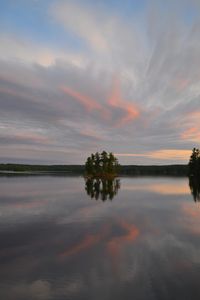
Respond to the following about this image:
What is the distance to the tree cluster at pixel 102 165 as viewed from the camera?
433 ft

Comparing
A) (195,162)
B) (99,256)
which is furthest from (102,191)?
(195,162)

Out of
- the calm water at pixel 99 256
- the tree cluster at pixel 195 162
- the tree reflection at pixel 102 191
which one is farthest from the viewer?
the tree cluster at pixel 195 162

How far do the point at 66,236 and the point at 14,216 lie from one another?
9799 millimetres

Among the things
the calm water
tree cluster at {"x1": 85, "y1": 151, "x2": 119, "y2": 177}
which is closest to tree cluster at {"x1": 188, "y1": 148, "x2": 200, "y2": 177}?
tree cluster at {"x1": 85, "y1": 151, "x2": 119, "y2": 177}

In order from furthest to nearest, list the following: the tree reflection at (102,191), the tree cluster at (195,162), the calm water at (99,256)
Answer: the tree cluster at (195,162) < the tree reflection at (102,191) < the calm water at (99,256)

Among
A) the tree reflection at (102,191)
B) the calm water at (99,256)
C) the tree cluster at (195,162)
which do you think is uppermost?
the tree cluster at (195,162)

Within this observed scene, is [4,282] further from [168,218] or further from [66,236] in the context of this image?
[168,218]

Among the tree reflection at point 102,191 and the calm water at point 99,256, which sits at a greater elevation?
the tree reflection at point 102,191

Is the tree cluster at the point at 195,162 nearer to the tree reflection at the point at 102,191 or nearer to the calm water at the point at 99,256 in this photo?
the tree reflection at the point at 102,191

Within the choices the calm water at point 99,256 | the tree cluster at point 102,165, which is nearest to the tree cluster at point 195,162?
the tree cluster at point 102,165

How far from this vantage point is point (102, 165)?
133875 millimetres

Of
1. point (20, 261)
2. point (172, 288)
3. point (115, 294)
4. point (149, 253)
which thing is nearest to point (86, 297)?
point (115, 294)

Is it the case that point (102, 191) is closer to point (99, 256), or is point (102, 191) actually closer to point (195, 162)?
point (99, 256)

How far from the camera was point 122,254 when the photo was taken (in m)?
18.1
